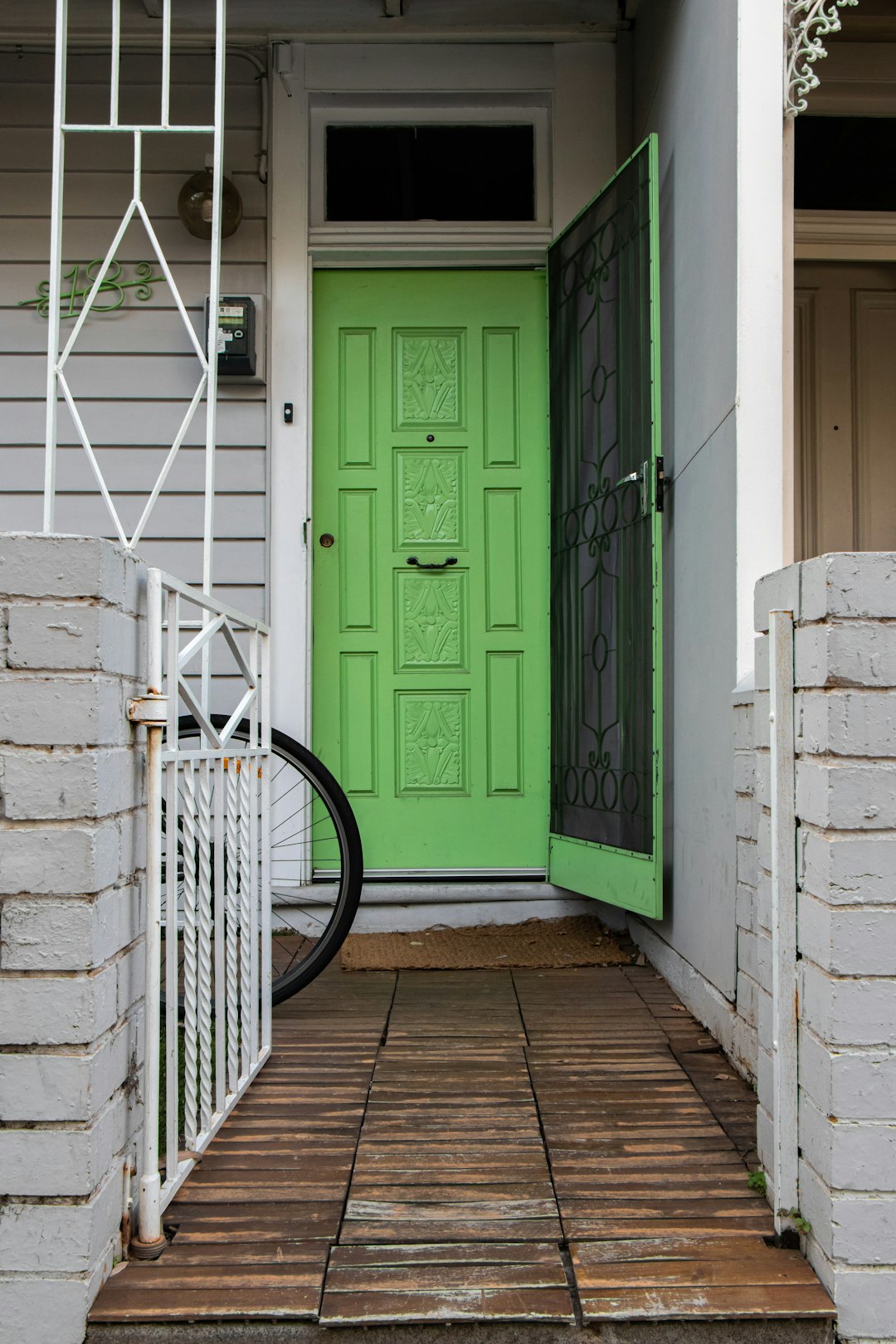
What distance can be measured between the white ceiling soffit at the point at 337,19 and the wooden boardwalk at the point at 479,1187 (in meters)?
3.16

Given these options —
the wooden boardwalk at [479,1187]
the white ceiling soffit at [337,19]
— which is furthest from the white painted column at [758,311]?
the white ceiling soffit at [337,19]

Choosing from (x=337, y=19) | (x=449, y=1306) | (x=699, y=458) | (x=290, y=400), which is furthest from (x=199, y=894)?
(x=337, y=19)

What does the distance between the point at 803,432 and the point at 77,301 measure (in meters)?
2.56

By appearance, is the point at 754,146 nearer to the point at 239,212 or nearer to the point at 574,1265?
the point at 239,212

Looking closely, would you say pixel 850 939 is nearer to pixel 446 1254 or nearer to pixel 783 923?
pixel 783 923

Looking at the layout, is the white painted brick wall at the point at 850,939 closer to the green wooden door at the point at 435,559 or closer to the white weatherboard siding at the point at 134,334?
the green wooden door at the point at 435,559

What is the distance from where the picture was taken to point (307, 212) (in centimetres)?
357

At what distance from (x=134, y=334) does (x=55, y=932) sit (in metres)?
2.68

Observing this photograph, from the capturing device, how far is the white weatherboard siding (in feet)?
11.6

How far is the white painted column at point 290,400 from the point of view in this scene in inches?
137

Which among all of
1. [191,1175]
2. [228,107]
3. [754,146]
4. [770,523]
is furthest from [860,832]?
[228,107]

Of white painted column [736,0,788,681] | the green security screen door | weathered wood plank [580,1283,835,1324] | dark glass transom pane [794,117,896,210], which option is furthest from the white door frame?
weathered wood plank [580,1283,835,1324]

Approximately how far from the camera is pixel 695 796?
8.73ft

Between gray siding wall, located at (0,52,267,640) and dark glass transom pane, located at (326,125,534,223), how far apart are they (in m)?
0.30
